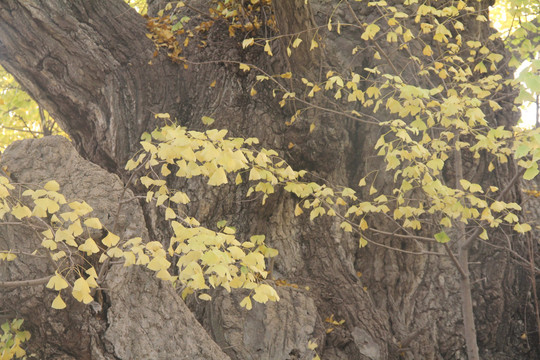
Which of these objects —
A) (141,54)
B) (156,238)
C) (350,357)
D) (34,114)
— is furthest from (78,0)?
(34,114)

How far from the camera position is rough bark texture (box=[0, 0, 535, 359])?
418cm

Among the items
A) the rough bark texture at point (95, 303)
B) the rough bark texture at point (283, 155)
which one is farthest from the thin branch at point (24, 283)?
the rough bark texture at point (283, 155)

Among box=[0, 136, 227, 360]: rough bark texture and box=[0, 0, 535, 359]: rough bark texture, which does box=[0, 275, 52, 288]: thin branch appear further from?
box=[0, 0, 535, 359]: rough bark texture

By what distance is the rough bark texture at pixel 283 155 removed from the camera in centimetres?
418

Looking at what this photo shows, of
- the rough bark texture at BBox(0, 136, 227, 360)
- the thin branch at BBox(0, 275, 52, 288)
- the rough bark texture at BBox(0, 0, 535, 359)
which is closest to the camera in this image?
the thin branch at BBox(0, 275, 52, 288)

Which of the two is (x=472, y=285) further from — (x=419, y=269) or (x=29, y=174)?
(x=29, y=174)

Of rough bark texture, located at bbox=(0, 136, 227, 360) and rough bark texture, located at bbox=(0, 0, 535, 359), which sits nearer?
rough bark texture, located at bbox=(0, 136, 227, 360)

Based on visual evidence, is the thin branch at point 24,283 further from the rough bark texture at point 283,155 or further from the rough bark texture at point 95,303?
the rough bark texture at point 283,155

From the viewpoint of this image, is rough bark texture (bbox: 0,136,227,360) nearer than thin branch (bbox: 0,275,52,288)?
No

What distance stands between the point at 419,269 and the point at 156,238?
8.66 ft

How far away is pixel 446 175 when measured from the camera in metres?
5.27

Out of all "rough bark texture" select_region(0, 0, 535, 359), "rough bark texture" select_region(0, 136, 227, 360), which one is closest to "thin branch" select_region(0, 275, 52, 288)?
"rough bark texture" select_region(0, 136, 227, 360)

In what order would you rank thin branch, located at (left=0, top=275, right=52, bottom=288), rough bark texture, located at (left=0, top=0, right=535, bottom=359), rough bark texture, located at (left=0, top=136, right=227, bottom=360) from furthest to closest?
rough bark texture, located at (left=0, top=0, right=535, bottom=359) < rough bark texture, located at (left=0, top=136, right=227, bottom=360) < thin branch, located at (left=0, top=275, right=52, bottom=288)

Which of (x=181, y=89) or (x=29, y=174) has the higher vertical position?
(x=181, y=89)
